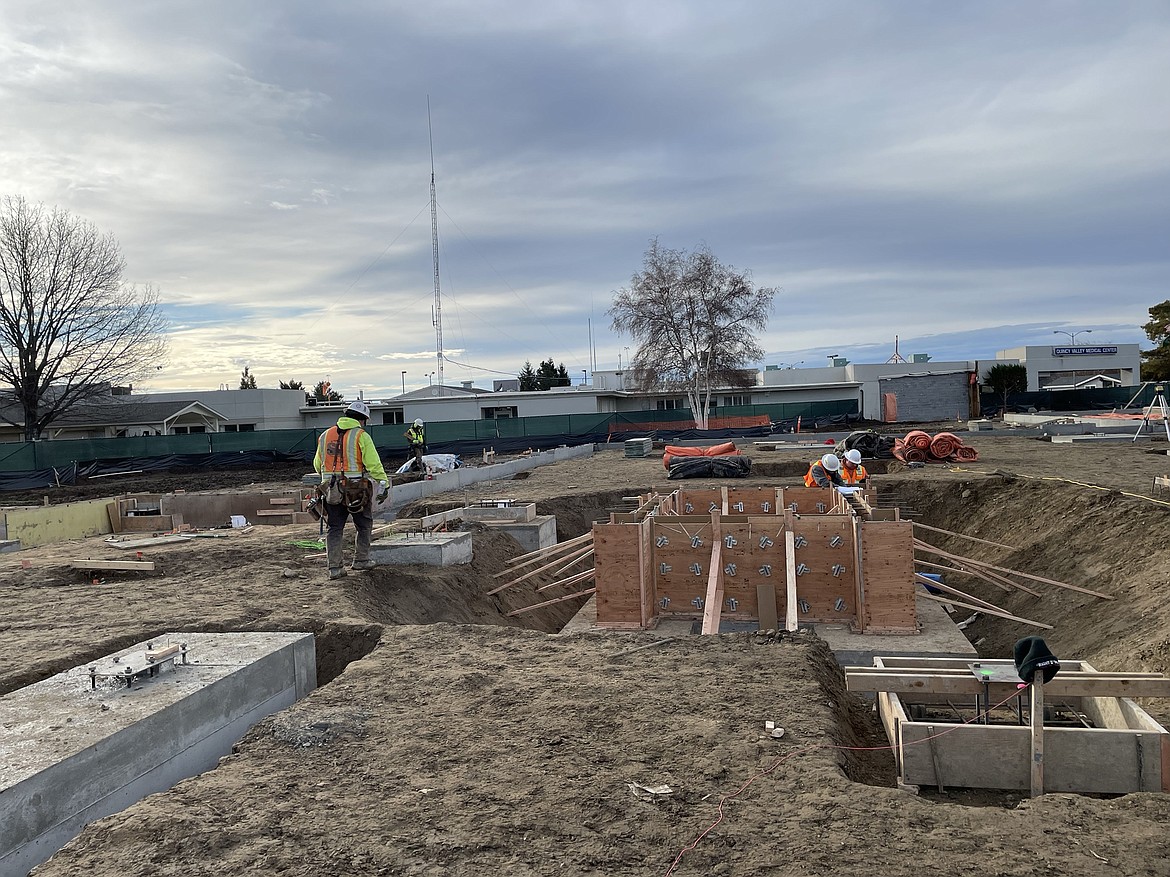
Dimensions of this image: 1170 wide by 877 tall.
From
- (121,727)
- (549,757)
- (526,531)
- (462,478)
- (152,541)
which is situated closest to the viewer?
(121,727)

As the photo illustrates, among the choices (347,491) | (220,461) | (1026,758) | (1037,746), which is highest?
(347,491)

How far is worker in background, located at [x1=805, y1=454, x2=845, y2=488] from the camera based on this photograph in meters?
11.8

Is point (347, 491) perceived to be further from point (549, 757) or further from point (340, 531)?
point (549, 757)

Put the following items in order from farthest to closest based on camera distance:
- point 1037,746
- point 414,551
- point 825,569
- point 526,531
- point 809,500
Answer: point 526,531 < point 809,500 < point 414,551 < point 825,569 < point 1037,746

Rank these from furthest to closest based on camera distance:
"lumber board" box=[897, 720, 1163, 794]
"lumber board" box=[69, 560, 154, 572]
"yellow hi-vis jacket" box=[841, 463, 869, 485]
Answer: "yellow hi-vis jacket" box=[841, 463, 869, 485]
"lumber board" box=[69, 560, 154, 572]
"lumber board" box=[897, 720, 1163, 794]

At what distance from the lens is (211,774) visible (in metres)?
4.00

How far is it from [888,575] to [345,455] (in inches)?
228

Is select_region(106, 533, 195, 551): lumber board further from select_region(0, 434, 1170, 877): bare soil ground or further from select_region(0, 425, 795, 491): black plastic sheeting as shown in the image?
select_region(0, 425, 795, 491): black plastic sheeting

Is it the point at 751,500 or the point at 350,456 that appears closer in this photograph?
the point at 350,456

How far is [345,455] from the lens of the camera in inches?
327


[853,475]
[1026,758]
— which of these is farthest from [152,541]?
[1026,758]

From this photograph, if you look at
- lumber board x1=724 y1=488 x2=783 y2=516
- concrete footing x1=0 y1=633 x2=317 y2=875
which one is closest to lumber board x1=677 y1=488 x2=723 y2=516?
lumber board x1=724 y1=488 x2=783 y2=516

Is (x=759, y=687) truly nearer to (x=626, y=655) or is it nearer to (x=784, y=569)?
(x=626, y=655)

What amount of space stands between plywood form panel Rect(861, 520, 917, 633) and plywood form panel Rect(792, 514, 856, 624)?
0.98ft
